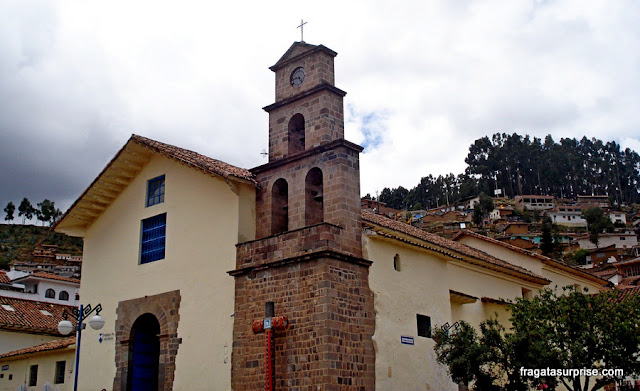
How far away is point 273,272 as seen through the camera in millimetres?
16859

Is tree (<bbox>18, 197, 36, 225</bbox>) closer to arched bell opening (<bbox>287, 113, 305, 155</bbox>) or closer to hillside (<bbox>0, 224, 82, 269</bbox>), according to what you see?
hillside (<bbox>0, 224, 82, 269</bbox>)

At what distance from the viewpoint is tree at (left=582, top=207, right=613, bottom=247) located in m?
84.9

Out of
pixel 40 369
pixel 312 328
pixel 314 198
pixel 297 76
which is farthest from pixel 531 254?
pixel 40 369

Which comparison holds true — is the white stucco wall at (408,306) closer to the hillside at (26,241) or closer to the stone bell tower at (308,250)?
the stone bell tower at (308,250)

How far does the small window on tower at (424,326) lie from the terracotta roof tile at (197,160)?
20.3ft

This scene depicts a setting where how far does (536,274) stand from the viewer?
27500mm

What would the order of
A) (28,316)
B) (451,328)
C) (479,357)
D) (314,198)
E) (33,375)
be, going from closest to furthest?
(479,357) < (314,198) < (451,328) < (33,375) < (28,316)

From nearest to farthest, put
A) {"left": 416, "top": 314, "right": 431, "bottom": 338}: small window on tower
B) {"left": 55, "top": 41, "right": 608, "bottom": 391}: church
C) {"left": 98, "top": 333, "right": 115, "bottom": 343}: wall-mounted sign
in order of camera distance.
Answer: {"left": 55, "top": 41, "right": 608, "bottom": 391}: church
{"left": 416, "top": 314, "right": 431, "bottom": 338}: small window on tower
{"left": 98, "top": 333, "right": 115, "bottom": 343}: wall-mounted sign

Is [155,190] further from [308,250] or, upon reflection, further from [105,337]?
[308,250]

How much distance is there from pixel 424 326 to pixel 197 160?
8238mm

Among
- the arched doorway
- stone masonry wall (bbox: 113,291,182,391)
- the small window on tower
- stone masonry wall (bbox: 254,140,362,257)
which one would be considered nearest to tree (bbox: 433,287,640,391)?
the small window on tower

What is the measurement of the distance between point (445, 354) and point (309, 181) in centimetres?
598

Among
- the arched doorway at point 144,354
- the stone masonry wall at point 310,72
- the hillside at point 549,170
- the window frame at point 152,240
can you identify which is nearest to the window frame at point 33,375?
the arched doorway at point 144,354

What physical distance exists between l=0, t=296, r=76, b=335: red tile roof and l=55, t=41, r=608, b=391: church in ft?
26.7
